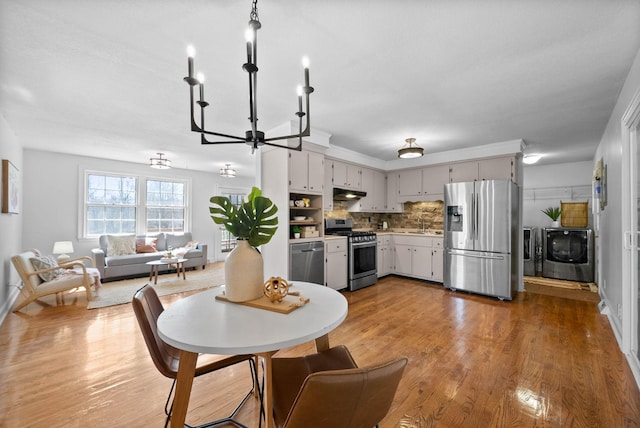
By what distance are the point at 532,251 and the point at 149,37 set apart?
718cm

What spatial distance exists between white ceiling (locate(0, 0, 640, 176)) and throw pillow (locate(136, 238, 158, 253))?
2.77 m

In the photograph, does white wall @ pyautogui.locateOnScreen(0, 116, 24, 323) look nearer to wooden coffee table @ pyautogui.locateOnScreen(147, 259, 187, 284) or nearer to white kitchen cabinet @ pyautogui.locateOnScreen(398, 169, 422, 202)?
wooden coffee table @ pyautogui.locateOnScreen(147, 259, 187, 284)

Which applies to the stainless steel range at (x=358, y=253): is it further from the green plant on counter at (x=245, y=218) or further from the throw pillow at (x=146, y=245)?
the throw pillow at (x=146, y=245)

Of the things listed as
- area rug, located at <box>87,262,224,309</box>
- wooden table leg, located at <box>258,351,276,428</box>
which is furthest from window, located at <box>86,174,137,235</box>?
wooden table leg, located at <box>258,351,276,428</box>

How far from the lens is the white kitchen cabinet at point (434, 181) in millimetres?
5367

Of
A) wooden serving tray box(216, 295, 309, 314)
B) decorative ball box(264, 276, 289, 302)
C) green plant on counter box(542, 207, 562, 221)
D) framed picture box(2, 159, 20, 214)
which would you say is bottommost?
wooden serving tray box(216, 295, 309, 314)

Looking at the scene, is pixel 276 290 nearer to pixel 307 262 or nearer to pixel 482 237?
pixel 307 262

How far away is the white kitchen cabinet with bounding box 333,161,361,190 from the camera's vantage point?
5020 mm

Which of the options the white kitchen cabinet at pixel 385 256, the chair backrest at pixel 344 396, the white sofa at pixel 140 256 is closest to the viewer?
the chair backrest at pixel 344 396

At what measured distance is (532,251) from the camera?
5.95 m

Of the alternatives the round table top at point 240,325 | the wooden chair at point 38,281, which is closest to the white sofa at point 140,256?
the wooden chair at point 38,281

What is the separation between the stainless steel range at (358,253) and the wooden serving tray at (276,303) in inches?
127

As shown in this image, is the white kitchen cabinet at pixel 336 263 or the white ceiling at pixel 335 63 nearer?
the white ceiling at pixel 335 63

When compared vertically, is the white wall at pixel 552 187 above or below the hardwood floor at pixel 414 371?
above
